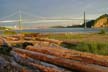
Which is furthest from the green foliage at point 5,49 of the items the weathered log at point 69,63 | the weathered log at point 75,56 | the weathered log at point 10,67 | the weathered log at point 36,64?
the weathered log at point 69,63

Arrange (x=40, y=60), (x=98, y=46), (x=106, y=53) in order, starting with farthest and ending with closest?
1. (x=98, y=46)
2. (x=106, y=53)
3. (x=40, y=60)

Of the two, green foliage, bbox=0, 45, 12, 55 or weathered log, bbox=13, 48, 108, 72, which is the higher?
weathered log, bbox=13, 48, 108, 72

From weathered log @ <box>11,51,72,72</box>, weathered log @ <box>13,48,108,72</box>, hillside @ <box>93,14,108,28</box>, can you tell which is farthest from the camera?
hillside @ <box>93,14,108,28</box>

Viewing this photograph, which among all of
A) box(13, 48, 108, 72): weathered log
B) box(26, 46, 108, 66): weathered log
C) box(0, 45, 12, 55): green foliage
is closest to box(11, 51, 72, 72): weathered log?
box(13, 48, 108, 72): weathered log

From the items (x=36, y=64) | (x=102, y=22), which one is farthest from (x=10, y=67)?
(x=102, y=22)

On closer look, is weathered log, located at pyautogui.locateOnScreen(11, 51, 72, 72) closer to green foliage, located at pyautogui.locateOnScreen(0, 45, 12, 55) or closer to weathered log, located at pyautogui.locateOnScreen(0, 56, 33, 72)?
weathered log, located at pyautogui.locateOnScreen(0, 56, 33, 72)

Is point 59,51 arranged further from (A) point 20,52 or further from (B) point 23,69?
(A) point 20,52

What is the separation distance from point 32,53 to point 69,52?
1204 mm

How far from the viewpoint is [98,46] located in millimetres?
11703

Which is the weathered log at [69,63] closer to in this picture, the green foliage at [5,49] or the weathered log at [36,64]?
the weathered log at [36,64]

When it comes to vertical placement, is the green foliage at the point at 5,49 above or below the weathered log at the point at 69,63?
below

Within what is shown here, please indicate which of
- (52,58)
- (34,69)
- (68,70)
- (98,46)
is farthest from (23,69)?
(98,46)

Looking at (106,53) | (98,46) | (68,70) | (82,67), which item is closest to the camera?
(82,67)

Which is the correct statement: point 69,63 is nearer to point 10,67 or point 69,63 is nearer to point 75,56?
point 75,56
